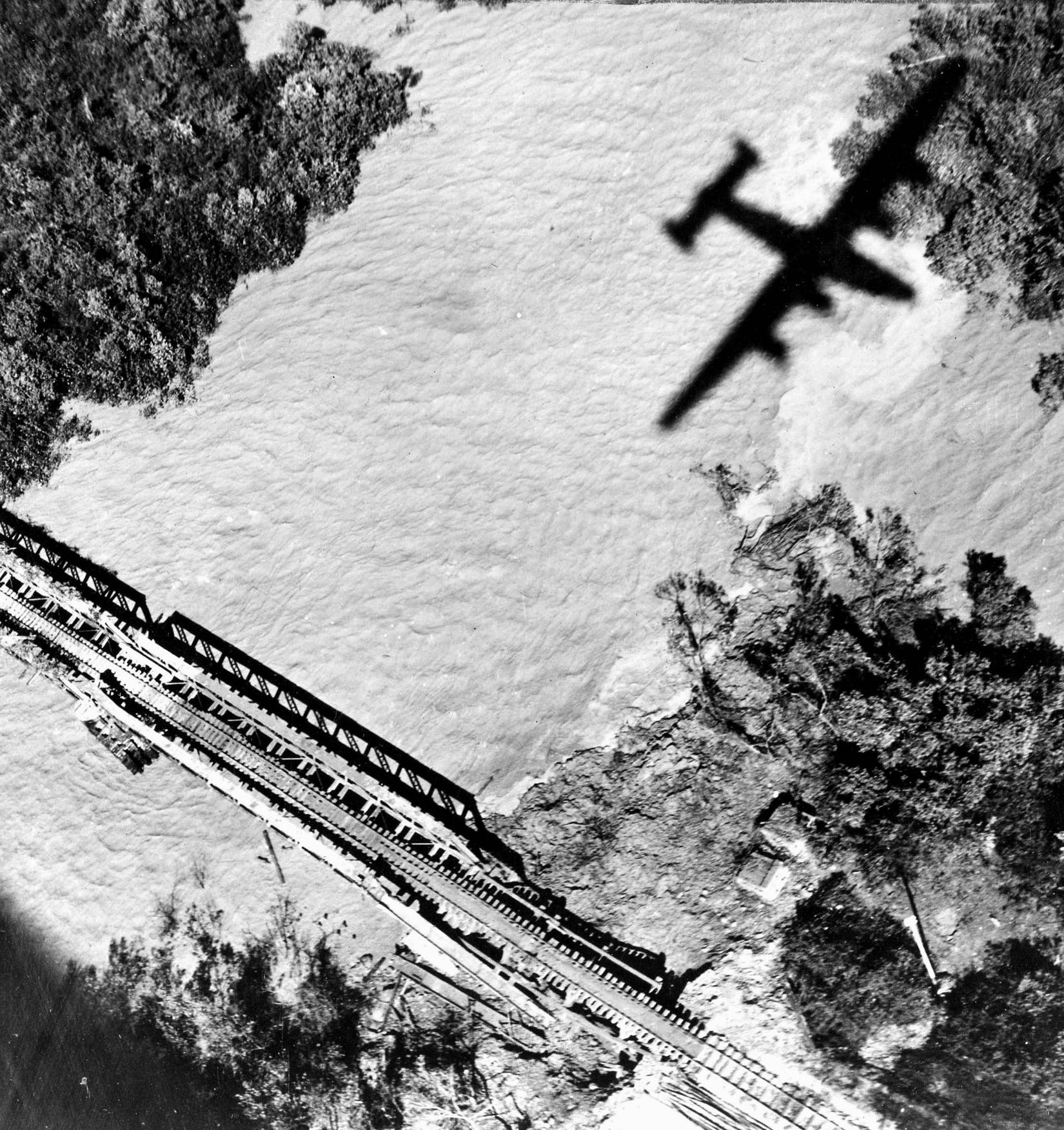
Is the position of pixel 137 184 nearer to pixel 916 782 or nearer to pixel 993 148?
pixel 993 148

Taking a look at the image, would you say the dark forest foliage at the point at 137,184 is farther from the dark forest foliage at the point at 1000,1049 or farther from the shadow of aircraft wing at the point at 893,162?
the dark forest foliage at the point at 1000,1049

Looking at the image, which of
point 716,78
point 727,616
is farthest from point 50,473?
point 716,78

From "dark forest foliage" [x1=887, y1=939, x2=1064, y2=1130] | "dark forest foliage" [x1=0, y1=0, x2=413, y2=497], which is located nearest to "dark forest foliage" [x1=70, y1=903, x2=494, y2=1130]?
"dark forest foliage" [x1=887, y1=939, x2=1064, y2=1130]

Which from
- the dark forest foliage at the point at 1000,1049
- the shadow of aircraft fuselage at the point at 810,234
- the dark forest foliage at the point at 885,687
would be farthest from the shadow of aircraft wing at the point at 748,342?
the dark forest foliage at the point at 1000,1049

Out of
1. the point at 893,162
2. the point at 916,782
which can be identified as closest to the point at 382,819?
the point at 916,782

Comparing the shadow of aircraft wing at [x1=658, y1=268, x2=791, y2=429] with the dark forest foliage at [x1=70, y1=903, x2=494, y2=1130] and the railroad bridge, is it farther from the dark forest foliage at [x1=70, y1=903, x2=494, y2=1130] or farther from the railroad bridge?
the dark forest foliage at [x1=70, y1=903, x2=494, y2=1130]
